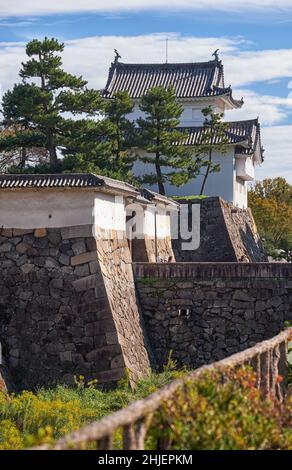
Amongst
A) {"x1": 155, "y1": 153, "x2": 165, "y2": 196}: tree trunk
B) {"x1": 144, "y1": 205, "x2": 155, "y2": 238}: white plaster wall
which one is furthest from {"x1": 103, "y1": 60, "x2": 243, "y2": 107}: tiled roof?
{"x1": 144, "y1": 205, "x2": 155, "y2": 238}: white plaster wall

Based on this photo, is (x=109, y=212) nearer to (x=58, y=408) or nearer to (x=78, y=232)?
(x=78, y=232)

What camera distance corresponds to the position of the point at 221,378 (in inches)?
268

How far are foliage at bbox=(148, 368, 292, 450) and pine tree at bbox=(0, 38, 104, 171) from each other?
68.0 feet

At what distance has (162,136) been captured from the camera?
33.1 m

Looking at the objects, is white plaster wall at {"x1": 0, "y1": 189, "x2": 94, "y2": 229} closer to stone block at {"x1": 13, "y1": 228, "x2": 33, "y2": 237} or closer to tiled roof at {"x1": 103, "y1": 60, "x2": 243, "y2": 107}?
stone block at {"x1": 13, "y1": 228, "x2": 33, "y2": 237}

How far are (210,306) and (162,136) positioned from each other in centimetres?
1452

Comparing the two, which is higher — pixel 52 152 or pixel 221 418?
pixel 52 152

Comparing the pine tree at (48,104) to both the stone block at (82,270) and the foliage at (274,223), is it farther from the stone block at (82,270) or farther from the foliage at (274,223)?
the foliage at (274,223)

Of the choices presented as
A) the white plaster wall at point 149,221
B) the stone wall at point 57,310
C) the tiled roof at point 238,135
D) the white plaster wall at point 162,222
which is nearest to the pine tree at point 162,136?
the tiled roof at point 238,135

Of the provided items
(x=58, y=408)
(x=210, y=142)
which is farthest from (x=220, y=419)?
(x=210, y=142)

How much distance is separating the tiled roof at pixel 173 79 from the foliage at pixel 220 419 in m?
36.4

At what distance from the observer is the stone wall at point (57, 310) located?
55.9 feet

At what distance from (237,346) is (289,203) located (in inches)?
1639

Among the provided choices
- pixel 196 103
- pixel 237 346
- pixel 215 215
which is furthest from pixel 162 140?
pixel 237 346
